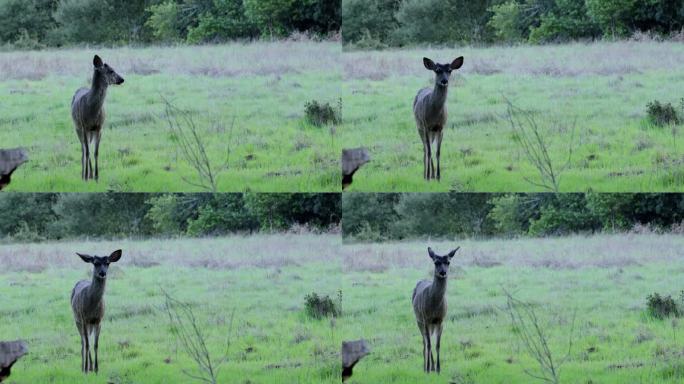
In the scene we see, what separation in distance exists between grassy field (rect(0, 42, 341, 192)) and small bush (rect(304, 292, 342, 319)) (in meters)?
0.83

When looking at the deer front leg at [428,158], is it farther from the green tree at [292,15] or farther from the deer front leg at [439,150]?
the green tree at [292,15]

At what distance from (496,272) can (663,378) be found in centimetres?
146

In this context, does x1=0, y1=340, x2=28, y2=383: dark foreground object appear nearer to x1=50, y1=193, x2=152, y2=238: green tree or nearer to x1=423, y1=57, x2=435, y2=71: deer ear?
x1=50, y1=193, x2=152, y2=238: green tree

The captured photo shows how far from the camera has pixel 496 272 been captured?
33.1 feet

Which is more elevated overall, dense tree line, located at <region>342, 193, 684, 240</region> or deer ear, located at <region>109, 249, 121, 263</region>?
dense tree line, located at <region>342, 193, 684, 240</region>

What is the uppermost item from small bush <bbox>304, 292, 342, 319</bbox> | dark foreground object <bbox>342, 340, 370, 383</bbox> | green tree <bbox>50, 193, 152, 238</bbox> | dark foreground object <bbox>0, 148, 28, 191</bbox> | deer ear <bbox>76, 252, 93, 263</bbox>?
dark foreground object <bbox>0, 148, 28, 191</bbox>

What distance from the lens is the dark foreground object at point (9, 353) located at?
32.7 ft

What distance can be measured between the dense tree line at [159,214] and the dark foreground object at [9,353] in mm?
811

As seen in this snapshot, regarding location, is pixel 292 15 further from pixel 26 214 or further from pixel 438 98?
pixel 26 214

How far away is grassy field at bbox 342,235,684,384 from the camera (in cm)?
986

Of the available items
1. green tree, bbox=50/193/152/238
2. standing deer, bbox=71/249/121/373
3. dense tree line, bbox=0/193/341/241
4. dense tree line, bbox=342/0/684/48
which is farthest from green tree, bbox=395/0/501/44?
standing deer, bbox=71/249/121/373

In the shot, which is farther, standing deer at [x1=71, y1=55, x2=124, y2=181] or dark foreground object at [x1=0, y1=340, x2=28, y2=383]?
dark foreground object at [x1=0, y1=340, x2=28, y2=383]

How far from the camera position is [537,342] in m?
9.92

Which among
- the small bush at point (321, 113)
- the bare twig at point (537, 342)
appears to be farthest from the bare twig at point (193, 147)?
the bare twig at point (537, 342)
